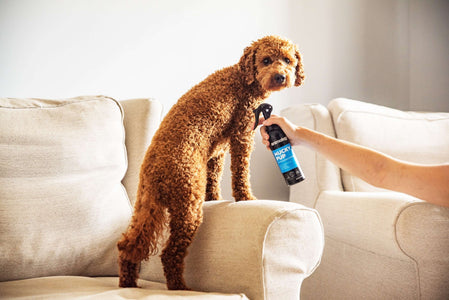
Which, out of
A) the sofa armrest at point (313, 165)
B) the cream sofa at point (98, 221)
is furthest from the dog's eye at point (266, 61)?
the sofa armrest at point (313, 165)

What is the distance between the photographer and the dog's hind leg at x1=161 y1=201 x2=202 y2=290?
2.81 ft

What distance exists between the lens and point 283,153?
946 millimetres

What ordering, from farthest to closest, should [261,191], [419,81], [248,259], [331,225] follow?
[419,81] < [261,191] < [331,225] < [248,259]

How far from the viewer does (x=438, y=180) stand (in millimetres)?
853

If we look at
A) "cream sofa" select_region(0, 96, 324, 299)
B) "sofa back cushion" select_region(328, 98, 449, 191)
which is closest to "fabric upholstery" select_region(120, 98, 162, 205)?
"cream sofa" select_region(0, 96, 324, 299)

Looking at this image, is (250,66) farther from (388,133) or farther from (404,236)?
(388,133)

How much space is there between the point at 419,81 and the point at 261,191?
129 centimetres

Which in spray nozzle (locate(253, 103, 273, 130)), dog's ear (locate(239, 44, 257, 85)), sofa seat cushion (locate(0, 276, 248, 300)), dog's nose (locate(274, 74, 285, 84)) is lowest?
sofa seat cushion (locate(0, 276, 248, 300))

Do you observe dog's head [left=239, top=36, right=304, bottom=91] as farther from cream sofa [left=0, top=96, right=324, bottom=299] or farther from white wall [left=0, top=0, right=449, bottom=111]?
white wall [left=0, top=0, right=449, bottom=111]

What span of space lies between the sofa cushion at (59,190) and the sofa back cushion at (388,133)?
922 mm

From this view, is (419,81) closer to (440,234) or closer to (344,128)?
Answer: (344,128)

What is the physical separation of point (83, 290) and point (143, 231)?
0.21 meters

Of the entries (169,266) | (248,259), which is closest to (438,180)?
(248,259)

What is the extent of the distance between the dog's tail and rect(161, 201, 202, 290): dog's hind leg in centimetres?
3
